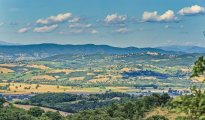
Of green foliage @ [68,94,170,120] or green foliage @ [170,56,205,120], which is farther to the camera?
green foliage @ [68,94,170,120]

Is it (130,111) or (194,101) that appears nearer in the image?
(194,101)

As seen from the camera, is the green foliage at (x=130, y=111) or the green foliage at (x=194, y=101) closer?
the green foliage at (x=194, y=101)

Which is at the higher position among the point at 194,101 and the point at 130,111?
the point at 194,101

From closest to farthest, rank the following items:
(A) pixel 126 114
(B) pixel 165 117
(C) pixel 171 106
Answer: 1. (C) pixel 171 106
2. (B) pixel 165 117
3. (A) pixel 126 114

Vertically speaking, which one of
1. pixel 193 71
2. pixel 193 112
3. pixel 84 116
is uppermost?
pixel 193 71

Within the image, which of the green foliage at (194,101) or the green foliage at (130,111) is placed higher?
the green foliage at (194,101)

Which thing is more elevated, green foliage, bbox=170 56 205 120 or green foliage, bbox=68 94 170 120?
green foliage, bbox=170 56 205 120

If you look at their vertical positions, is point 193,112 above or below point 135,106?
above

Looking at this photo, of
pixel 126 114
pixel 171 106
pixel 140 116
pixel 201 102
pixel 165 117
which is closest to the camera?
pixel 201 102

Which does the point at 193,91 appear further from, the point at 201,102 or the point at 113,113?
the point at 113,113

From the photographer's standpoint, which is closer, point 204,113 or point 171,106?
point 204,113

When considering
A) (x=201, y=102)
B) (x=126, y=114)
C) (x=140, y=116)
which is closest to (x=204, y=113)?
(x=201, y=102)
